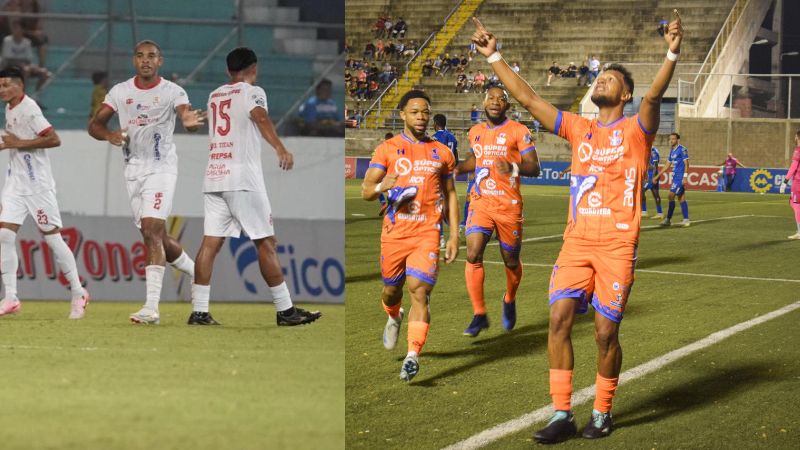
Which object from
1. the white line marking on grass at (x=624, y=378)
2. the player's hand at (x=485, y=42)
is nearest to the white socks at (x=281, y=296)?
the white line marking on grass at (x=624, y=378)

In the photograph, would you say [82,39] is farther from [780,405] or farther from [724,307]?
[780,405]

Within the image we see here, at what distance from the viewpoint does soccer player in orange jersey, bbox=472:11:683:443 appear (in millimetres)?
5688

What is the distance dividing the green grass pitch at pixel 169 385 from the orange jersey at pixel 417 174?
1.04 metres

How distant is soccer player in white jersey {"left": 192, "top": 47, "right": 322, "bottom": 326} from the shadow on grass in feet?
11.8

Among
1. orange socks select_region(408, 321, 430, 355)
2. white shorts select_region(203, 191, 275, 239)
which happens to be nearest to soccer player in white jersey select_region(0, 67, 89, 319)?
white shorts select_region(203, 191, 275, 239)

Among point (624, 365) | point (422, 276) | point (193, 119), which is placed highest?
point (193, 119)

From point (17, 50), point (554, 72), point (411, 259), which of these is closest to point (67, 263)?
point (411, 259)

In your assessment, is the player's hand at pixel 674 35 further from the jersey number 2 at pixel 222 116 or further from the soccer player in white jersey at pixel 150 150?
the soccer player in white jersey at pixel 150 150

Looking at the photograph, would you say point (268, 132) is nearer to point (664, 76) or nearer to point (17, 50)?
point (664, 76)

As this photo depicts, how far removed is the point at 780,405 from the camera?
6.51 metres

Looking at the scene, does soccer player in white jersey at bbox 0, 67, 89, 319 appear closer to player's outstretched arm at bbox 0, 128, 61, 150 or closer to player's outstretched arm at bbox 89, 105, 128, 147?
player's outstretched arm at bbox 0, 128, 61, 150

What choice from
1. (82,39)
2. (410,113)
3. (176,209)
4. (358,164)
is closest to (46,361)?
(410,113)

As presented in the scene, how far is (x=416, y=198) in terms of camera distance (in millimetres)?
7328

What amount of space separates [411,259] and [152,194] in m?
3.25
